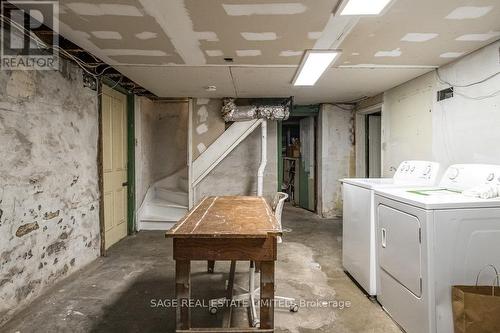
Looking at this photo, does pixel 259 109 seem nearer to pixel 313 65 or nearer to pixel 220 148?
pixel 220 148

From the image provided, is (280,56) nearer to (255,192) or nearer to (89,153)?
(89,153)

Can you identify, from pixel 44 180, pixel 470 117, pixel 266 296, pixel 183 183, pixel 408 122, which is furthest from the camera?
pixel 183 183

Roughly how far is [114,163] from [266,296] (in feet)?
10.2

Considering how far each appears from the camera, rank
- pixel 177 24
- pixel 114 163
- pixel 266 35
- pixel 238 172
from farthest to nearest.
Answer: pixel 238 172 < pixel 114 163 < pixel 266 35 < pixel 177 24

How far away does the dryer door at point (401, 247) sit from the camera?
188 centimetres

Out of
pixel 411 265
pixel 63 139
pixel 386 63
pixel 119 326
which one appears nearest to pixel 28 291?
pixel 119 326

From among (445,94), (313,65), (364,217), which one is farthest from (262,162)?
(445,94)

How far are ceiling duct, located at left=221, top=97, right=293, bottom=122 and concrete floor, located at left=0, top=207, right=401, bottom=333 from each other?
2.19 meters

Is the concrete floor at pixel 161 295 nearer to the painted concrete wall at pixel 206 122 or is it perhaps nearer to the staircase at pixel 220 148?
the staircase at pixel 220 148

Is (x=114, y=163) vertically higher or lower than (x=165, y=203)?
higher

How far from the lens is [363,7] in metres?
1.84

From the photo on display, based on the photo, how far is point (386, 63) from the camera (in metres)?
3.05

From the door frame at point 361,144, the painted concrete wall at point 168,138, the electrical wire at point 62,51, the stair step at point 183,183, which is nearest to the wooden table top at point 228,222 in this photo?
the electrical wire at point 62,51

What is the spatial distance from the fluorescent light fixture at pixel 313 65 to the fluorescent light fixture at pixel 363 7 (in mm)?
711
